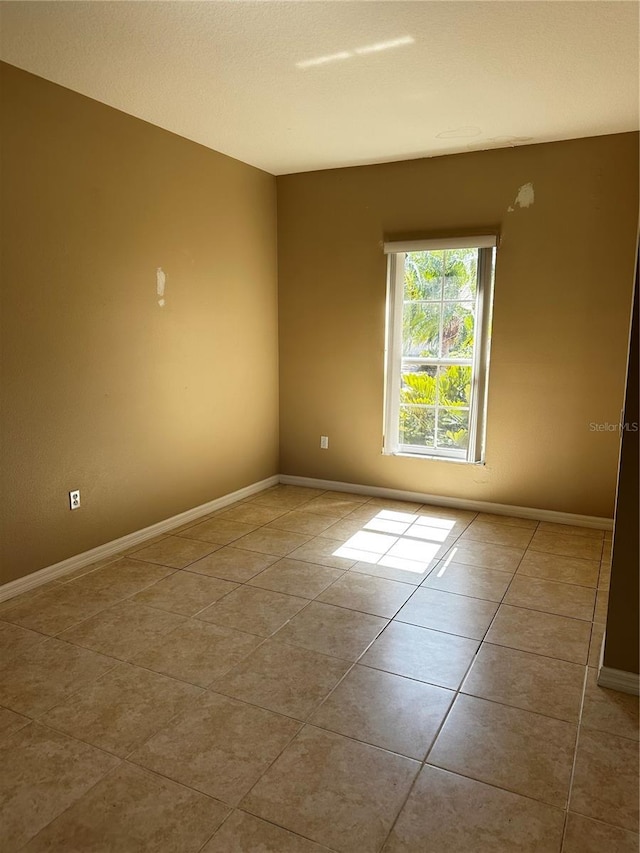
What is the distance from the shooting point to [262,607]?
110 inches

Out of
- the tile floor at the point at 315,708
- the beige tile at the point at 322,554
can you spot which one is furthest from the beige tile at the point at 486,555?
the beige tile at the point at 322,554

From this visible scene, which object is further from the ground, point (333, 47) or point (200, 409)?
point (333, 47)

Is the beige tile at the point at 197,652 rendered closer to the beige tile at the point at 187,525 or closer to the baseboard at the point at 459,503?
the beige tile at the point at 187,525

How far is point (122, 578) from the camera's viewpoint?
10.2ft

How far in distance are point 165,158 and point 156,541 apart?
235 centimetres

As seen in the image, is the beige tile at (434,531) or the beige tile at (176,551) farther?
the beige tile at (434,531)

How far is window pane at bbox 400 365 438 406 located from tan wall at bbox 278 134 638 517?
0.65ft

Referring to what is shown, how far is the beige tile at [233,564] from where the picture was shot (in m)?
3.17

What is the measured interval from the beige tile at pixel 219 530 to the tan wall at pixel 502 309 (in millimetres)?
1082

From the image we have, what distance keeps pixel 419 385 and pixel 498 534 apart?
1249 millimetres

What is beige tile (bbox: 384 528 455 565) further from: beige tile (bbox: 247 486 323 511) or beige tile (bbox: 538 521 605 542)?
beige tile (bbox: 247 486 323 511)

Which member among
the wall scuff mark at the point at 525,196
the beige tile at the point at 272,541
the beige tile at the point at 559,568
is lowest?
the beige tile at the point at 559,568

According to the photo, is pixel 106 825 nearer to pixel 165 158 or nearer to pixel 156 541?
pixel 156 541

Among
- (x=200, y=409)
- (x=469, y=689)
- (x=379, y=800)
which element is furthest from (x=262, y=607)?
(x=200, y=409)
